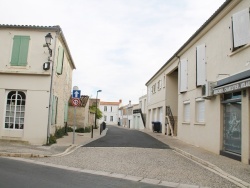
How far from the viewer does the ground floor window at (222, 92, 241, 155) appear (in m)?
10.5

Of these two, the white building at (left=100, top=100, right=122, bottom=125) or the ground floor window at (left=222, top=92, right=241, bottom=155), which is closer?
the ground floor window at (left=222, top=92, right=241, bottom=155)

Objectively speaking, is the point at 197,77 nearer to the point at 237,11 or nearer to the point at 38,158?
the point at 237,11

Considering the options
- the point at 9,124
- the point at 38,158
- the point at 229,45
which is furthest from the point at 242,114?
the point at 9,124

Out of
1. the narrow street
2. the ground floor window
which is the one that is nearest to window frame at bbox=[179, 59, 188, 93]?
the ground floor window

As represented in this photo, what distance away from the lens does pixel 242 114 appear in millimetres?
10016

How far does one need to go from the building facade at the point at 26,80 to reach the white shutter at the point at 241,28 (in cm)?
820

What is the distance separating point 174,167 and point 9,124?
8875 mm

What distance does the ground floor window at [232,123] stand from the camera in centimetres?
1052

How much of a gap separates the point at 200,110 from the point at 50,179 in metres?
10.3

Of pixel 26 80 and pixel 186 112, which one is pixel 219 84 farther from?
pixel 26 80

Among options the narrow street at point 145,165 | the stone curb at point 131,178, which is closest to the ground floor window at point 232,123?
the narrow street at point 145,165

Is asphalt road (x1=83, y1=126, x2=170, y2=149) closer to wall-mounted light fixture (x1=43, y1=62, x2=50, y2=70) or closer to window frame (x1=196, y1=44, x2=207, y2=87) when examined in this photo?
window frame (x1=196, y1=44, x2=207, y2=87)

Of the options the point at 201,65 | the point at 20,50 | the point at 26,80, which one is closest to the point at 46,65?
the point at 26,80

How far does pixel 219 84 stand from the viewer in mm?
11656
